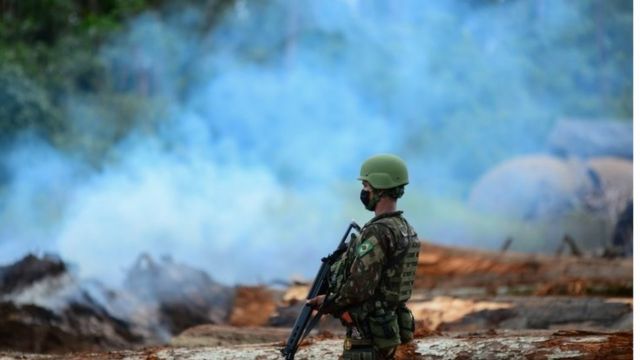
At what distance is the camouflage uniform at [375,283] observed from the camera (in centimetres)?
635

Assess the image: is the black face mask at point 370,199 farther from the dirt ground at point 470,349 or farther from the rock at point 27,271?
the rock at point 27,271

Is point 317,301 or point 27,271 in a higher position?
point 27,271

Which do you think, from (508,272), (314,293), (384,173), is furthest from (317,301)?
(508,272)

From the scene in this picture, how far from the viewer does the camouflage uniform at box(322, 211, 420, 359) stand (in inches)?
250

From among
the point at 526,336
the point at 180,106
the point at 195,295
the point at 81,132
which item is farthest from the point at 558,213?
the point at 526,336

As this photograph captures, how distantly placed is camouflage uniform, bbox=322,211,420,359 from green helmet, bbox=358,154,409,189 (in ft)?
0.56

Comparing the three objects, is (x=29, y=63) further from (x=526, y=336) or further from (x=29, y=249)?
Answer: (x=526, y=336)

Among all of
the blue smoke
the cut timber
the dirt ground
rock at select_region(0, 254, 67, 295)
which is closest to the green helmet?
the dirt ground

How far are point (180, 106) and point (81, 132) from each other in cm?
176

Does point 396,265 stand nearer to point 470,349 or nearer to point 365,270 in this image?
point 365,270

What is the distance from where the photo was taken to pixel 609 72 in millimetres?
26562

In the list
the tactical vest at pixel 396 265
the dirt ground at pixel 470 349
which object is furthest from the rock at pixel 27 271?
the tactical vest at pixel 396 265

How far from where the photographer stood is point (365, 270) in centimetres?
633

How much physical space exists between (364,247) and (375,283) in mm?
199
